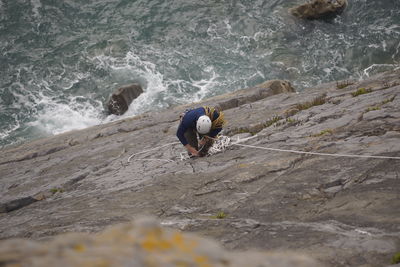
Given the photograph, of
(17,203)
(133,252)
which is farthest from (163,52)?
(133,252)

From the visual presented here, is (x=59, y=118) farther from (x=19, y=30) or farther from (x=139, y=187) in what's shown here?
(x=139, y=187)

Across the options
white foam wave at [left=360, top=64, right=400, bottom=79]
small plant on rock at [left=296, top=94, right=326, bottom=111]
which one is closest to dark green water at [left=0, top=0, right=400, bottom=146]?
white foam wave at [left=360, top=64, right=400, bottom=79]

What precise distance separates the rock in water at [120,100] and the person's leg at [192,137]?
43.2 feet

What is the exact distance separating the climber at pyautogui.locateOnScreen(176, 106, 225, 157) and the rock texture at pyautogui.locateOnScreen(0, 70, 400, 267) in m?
0.46

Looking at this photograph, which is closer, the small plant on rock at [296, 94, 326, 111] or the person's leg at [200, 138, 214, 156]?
the person's leg at [200, 138, 214, 156]

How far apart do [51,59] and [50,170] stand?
15872 millimetres

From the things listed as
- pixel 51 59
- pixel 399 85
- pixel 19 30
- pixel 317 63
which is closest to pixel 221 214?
pixel 399 85

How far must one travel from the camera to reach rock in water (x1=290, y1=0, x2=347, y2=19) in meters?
25.9

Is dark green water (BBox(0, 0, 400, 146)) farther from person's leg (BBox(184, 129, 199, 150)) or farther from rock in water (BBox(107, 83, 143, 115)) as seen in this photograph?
person's leg (BBox(184, 129, 199, 150))

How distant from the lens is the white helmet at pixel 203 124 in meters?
9.48

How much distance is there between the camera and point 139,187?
870 cm

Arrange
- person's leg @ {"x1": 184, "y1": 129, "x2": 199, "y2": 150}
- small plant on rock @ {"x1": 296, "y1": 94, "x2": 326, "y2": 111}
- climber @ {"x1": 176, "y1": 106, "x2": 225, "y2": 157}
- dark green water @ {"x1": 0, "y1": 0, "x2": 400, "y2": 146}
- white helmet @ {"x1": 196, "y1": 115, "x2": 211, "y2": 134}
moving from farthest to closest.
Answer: dark green water @ {"x1": 0, "y1": 0, "x2": 400, "y2": 146}, small plant on rock @ {"x1": 296, "y1": 94, "x2": 326, "y2": 111}, person's leg @ {"x1": 184, "y1": 129, "x2": 199, "y2": 150}, climber @ {"x1": 176, "y1": 106, "x2": 225, "y2": 157}, white helmet @ {"x1": 196, "y1": 115, "x2": 211, "y2": 134}

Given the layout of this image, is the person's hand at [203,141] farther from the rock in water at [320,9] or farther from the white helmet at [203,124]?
the rock in water at [320,9]

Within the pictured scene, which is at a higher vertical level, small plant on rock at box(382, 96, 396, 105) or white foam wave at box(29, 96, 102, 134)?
white foam wave at box(29, 96, 102, 134)
